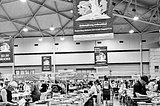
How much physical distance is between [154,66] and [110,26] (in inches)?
755

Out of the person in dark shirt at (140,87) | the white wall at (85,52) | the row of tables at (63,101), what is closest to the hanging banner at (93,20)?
the person in dark shirt at (140,87)

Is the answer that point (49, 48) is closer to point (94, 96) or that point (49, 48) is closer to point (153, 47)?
→ point (153, 47)

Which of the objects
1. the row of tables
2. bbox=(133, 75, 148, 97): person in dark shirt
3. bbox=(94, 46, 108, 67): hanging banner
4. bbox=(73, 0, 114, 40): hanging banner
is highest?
bbox=(73, 0, 114, 40): hanging banner

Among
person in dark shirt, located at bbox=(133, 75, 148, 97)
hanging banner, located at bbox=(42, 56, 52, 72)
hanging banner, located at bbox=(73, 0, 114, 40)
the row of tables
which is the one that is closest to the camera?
the row of tables

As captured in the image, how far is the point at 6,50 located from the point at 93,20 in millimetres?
5794

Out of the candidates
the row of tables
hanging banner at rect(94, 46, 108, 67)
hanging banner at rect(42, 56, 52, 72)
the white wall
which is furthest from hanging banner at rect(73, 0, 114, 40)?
hanging banner at rect(42, 56, 52, 72)

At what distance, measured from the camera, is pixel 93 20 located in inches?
267

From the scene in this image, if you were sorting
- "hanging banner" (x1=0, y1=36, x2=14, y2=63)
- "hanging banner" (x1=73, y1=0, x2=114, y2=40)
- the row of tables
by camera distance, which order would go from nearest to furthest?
1. the row of tables
2. "hanging banner" (x1=73, y1=0, x2=114, y2=40)
3. "hanging banner" (x1=0, y1=36, x2=14, y2=63)

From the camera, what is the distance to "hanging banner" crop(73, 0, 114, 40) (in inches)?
264

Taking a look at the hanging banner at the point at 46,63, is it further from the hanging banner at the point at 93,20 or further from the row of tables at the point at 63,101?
the hanging banner at the point at 93,20

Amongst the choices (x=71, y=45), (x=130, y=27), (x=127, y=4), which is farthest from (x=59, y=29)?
(x=127, y=4)

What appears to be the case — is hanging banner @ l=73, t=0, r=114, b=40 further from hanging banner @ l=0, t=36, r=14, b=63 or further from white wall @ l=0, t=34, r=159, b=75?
white wall @ l=0, t=34, r=159, b=75

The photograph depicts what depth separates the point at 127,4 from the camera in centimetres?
1741

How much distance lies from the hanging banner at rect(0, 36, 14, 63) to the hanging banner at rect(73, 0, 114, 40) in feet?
16.5
